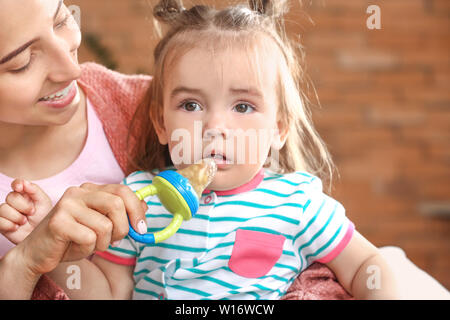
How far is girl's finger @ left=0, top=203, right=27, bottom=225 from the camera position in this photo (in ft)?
2.83

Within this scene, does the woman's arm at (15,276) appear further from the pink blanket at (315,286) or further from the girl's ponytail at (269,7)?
the girl's ponytail at (269,7)

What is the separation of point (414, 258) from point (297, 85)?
2.12 meters

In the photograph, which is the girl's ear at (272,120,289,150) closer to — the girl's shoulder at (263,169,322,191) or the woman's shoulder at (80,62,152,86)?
the girl's shoulder at (263,169,322,191)

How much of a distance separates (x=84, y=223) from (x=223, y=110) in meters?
0.31

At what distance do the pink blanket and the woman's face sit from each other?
0.92ft

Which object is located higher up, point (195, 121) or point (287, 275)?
point (195, 121)

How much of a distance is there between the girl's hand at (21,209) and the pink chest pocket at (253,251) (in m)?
0.33

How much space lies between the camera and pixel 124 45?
314 centimetres

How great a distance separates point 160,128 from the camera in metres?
1.09

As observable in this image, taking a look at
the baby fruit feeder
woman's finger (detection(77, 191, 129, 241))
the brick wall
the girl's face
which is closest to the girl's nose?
the girl's face

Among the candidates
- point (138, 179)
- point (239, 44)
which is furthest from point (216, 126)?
point (138, 179)

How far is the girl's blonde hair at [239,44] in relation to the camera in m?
1.00
